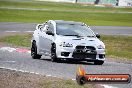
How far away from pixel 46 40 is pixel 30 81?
7910 mm

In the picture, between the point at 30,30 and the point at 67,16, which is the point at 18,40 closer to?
the point at 30,30

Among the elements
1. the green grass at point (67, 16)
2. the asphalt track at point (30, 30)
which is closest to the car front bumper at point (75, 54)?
the asphalt track at point (30, 30)

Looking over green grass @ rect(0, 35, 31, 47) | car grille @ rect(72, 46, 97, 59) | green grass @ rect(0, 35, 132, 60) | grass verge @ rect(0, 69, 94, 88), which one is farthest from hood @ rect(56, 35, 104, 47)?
green grass @ rect(0, 35, 31, 47)

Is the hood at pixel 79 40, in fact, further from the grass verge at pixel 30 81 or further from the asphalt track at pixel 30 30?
the asphalt track at pixel 30 30

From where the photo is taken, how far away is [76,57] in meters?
19.4

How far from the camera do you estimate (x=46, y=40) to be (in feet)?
68.7

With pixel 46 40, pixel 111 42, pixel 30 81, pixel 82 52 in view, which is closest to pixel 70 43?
pixel 82 52

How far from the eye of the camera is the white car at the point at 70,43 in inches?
766

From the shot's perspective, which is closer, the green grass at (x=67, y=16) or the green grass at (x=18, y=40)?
the green grass at (x=18, y=40)

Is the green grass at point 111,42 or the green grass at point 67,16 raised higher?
the green grass at point 111,42

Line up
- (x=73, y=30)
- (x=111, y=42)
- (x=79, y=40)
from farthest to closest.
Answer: (x=111, y=42) < (x=73, y=30) < (x=79, y=40)

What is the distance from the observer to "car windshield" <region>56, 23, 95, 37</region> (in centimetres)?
2045

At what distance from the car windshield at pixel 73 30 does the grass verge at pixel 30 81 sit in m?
5.85

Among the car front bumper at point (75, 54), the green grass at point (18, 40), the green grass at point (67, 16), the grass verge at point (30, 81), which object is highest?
the grass verge at point (30, 81)
